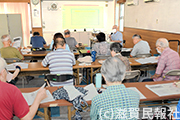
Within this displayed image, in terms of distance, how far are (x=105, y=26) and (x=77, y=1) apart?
6.36 ft

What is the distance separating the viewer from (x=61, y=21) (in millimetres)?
8867

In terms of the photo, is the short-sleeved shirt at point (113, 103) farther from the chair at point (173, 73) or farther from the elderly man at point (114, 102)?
the chair at point (173, 73)

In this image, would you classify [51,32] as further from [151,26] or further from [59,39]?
[59,39]

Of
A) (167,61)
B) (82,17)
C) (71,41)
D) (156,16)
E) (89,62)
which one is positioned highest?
(82,17)

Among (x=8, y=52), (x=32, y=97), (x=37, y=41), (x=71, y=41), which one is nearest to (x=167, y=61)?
(x=32, y=97)

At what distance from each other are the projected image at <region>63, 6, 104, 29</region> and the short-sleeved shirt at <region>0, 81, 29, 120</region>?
26.3 feet

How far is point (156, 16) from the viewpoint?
5.21m

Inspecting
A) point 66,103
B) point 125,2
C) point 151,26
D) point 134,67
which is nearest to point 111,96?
point 66,103

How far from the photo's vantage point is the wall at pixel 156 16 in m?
4.34

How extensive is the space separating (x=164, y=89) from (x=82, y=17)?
7517 mm

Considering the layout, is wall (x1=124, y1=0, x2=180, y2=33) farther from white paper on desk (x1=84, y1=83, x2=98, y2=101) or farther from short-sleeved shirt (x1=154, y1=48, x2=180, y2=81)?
white paper on desk (x1=84, y1=83, x2=98, y2=101)

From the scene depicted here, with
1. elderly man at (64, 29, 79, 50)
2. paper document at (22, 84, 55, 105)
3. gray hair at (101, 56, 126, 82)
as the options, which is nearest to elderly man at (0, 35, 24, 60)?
elderly man at (64, 29, 79, 50)

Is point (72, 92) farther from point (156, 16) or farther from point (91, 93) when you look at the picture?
point (156, 16)

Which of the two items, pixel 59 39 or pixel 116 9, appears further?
pixel 116 9
